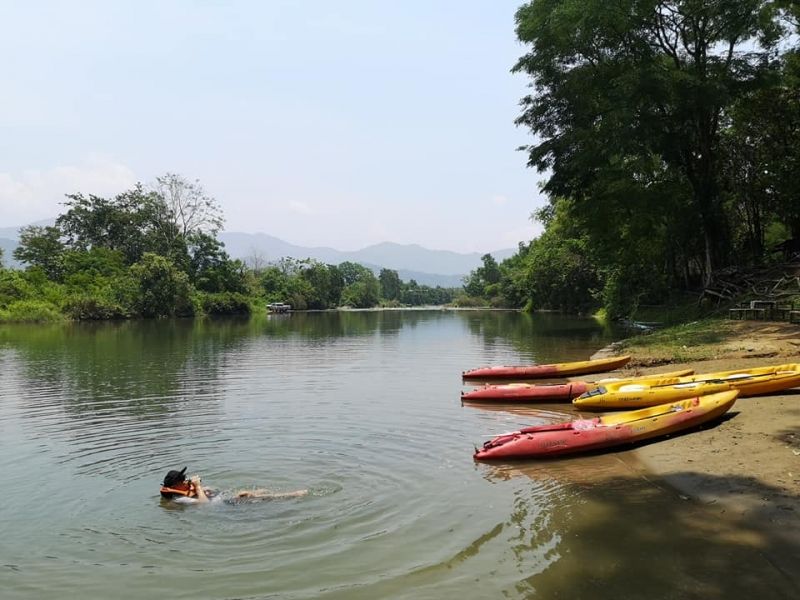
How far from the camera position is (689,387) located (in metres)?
12.8

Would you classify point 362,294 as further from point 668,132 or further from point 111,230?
point 668,132

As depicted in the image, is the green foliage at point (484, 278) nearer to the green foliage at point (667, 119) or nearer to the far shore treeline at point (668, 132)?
the far shore treeline at point (668, 132)


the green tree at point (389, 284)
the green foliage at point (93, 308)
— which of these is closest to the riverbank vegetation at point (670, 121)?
the green foliage at point (93, 308)

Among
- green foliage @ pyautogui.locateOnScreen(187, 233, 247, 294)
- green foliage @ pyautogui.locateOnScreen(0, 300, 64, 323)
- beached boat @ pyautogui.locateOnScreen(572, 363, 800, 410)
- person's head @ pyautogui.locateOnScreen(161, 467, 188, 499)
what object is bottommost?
person's head @ pyautogui.locateOnScreen(161, 467, 188, 499)

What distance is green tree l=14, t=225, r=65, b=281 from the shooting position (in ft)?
246

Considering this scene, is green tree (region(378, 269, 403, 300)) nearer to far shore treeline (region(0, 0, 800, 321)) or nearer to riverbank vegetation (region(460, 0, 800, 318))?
far shore treeline (region(0, 0, 800, 321))

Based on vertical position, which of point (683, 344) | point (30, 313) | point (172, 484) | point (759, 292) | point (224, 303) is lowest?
point (172, 484)

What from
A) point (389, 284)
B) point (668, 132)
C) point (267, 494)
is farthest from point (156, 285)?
point (389, 284)

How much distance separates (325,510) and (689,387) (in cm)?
832

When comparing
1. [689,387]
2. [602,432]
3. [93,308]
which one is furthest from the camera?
[93,308]

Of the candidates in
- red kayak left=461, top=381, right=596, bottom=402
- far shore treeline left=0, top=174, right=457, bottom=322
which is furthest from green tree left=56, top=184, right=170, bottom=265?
red kayak left=461, top=381, right=596, bottom=402

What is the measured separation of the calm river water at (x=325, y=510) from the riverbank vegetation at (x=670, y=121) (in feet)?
53.9

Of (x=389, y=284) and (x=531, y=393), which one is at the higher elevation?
(x=389, y=284)

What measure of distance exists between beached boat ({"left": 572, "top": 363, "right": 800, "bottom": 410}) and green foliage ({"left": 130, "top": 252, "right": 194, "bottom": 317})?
2538 inches
